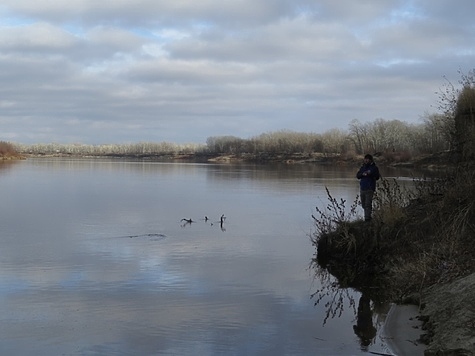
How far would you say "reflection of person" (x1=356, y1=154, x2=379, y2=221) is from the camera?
1439 centimetres

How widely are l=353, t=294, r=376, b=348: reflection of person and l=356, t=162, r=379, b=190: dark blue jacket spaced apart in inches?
160

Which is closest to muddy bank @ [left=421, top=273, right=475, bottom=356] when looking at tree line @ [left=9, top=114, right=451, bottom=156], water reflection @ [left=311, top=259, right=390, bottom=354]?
water reflection @ [left=311, top=259, right=390, bottom=354]

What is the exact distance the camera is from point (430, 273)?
10.0 metres

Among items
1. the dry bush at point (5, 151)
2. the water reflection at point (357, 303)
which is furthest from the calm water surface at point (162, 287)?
the dry bush at point (5, 151)

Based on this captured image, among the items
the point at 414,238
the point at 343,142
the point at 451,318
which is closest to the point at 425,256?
Answer: the point at 414,238

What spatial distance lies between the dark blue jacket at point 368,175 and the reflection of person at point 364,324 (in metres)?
4.06

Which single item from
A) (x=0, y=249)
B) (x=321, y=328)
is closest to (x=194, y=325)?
(x=321, y=328)

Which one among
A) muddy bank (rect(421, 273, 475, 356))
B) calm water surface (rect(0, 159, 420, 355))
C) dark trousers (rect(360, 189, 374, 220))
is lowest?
calm water surface (rect(0, 159, 420, 355))

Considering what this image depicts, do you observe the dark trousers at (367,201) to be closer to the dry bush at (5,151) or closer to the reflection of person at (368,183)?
the reflection of person at (368,183)

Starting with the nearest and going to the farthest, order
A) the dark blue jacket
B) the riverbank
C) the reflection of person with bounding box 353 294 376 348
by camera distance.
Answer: the riverbank → the reflection of person with bounding box 353 294 376 348 → the dark blue jacket

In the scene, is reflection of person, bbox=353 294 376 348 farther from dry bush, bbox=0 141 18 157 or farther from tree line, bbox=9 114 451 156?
dry bush, bbox=0 141 18 157

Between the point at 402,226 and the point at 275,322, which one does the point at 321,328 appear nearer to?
the point at 275,322

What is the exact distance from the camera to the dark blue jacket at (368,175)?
14.3 m

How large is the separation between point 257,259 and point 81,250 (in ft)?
16.2
